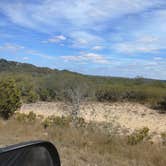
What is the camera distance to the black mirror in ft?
6.50

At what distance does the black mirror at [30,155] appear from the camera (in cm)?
198

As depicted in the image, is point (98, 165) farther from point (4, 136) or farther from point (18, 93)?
point (18, 93)

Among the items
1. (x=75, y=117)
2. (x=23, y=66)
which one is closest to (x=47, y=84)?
(x=75, y=117)

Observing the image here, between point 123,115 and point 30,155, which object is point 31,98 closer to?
point 123,115

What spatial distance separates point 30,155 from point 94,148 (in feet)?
24.9

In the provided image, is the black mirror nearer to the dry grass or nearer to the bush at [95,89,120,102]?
the dry grass

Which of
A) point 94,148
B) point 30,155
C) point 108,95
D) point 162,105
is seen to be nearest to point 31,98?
point 108,95

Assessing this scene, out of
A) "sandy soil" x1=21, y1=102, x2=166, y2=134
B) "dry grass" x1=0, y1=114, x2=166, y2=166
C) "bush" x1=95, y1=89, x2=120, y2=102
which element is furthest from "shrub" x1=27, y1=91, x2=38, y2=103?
"dry grass" x1=0, y1=114, x2=166, y2=166

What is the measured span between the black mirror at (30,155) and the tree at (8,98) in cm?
1606

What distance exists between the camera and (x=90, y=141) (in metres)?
10.4

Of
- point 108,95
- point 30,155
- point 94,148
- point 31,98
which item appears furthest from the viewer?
point 108,95

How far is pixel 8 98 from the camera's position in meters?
18.5

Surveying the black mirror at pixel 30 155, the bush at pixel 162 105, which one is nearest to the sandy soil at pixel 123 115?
the bush at pixel 162 105

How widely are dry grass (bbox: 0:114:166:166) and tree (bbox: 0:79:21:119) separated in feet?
16.8
